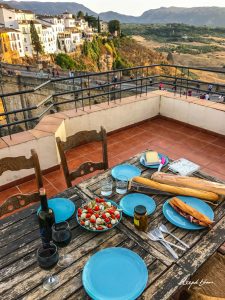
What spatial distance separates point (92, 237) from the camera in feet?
4.71

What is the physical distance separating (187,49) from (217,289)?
84.1 m

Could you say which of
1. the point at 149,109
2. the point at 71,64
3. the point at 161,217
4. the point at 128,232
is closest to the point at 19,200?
the point at 128,232

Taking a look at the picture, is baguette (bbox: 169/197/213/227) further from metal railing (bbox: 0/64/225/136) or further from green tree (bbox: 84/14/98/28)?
green tree (bbox: 84/14/98/28)

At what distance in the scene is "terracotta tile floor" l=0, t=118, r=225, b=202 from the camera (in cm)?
333

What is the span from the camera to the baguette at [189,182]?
1.76 metres

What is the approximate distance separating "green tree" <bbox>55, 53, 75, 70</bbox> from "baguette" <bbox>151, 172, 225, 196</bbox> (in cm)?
4225

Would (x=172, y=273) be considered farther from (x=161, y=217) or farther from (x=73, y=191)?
(x=73, y=191)

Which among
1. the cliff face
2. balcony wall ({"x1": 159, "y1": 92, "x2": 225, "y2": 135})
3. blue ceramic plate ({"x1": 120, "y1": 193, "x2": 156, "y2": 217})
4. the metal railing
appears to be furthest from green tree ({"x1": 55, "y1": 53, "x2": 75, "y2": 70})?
blue ceramic plate ({"x1": 120, "y1": 193, "x2": 156, "y2": 217})

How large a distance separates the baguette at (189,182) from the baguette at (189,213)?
22 cm

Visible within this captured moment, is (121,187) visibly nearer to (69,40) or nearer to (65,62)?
(65,62)

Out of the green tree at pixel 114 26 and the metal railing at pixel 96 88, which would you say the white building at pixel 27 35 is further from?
the metal railing at pixel 96 88

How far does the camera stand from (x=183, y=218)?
61.4 inches

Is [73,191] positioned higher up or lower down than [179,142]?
higher up

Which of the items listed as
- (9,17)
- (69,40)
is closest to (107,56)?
(69,40)
